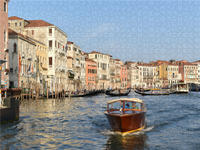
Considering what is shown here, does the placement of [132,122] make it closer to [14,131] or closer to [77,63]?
[14,131]

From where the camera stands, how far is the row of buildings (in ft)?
130

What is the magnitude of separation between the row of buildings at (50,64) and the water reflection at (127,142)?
787 centimetres

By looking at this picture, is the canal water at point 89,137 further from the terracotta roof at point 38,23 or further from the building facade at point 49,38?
the terracotta roof at point 38,23

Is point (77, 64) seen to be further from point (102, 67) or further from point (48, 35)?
point (102, 67)

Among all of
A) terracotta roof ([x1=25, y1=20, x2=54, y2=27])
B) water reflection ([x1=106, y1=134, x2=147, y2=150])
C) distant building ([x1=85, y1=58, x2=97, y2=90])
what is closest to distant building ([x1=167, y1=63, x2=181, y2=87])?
distant building ([x1=85, y1=58, x2=97, y2=90])

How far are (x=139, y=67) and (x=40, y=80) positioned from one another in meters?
75.7

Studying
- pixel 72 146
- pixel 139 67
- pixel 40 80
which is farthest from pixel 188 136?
pixel 139 67

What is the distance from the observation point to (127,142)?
42.6 ft

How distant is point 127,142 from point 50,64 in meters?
42.0

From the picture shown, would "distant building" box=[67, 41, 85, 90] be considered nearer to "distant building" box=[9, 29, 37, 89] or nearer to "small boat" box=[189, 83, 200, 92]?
"distant building" box=[9, 29, 37, 89]

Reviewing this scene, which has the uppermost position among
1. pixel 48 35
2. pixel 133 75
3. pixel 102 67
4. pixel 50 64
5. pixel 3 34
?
pixel 48 35

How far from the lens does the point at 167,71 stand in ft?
401

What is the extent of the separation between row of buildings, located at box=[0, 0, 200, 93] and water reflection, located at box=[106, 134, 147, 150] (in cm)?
787

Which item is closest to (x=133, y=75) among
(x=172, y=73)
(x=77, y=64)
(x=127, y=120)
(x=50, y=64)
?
(x=172, y=73)
